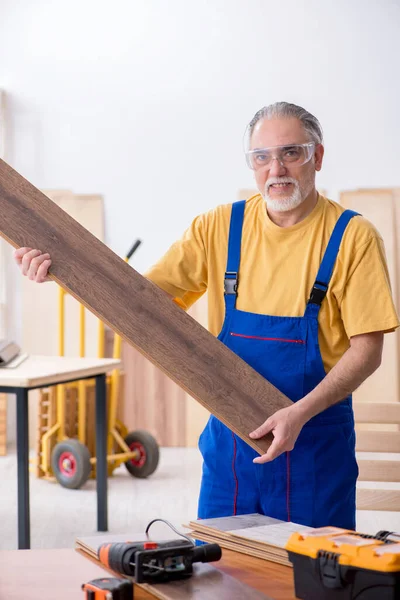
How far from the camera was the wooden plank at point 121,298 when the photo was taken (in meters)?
1.84

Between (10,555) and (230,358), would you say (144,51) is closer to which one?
(230,358)

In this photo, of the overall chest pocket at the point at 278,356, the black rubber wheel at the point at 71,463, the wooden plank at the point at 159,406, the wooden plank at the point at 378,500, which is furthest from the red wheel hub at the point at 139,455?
the overall chest pocket at the point at 278,356

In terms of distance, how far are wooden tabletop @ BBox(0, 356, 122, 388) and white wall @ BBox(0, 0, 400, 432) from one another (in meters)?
2.33

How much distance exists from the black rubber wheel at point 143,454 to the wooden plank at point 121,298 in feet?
12.4

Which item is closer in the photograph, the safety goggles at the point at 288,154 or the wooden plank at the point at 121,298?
the wooden plank at the point at 121,298

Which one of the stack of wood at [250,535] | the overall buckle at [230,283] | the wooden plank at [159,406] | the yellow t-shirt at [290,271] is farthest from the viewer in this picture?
the wooden plank at [159,406]

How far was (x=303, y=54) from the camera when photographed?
6684mm

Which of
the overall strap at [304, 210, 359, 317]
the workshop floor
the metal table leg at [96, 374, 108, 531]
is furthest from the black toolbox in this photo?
the metal table leg at [96, 374, 108, 531]

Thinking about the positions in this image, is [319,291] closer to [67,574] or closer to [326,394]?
[326,394]

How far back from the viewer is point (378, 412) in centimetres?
254

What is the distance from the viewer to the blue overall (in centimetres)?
211

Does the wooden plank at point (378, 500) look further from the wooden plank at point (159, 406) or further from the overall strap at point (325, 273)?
the wooden plank at point (159, 406)

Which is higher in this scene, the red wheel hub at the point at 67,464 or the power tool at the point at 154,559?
the power tool at the point at 154,559

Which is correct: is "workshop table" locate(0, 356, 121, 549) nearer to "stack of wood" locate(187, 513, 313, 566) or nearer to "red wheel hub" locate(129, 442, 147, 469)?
"red wheel hub" locate(129, 442, 147, 469)
